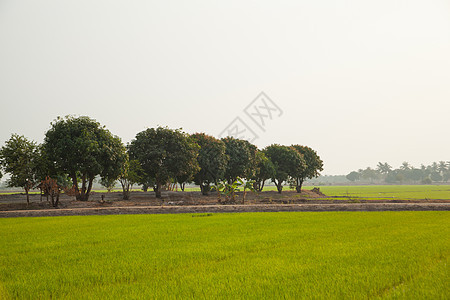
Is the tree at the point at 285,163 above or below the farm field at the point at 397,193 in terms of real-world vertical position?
above

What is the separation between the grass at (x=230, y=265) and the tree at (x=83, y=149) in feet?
62.7

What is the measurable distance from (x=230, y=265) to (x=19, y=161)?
93.7 ft

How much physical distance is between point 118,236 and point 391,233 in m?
11.0

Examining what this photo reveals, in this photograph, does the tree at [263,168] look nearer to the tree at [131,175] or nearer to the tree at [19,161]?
the tree at [131,175]

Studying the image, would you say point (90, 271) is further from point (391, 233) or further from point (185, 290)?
point (391, 233)

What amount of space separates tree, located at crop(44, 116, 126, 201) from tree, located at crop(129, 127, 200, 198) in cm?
557

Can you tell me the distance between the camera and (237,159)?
4925 centimetres

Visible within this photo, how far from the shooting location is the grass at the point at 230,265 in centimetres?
554

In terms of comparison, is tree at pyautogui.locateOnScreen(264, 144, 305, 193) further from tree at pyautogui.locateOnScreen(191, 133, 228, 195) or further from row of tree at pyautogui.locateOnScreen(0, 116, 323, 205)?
tree at pyautogui.locateOnScreen(191, 133, 228, 195)

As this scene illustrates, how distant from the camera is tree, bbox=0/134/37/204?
2777 cm

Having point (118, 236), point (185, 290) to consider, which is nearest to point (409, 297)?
point (185, 290)

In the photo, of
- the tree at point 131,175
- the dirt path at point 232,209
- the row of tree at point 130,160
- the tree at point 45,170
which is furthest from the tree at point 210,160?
the dirt path at point 232,209

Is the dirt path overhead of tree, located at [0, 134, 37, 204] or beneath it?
beneath

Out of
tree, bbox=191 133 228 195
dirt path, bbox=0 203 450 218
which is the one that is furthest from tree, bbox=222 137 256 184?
dirt path, bbox=0 203 450 218
